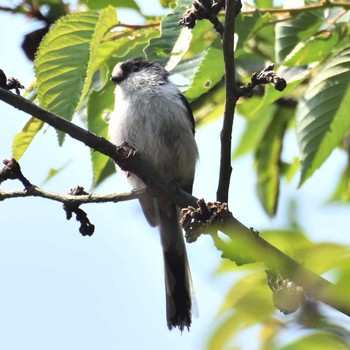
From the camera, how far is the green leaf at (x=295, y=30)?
347cm

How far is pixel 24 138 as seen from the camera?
3.26 metres

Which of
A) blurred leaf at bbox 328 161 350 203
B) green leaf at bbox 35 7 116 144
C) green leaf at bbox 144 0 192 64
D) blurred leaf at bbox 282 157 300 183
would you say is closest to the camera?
green leaf at bbox 35 7 116 144

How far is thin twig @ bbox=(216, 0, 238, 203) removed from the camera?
2.49m

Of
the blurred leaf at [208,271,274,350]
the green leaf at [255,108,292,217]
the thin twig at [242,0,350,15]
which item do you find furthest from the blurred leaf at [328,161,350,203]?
the blurred leaf at [208,271,274,350]

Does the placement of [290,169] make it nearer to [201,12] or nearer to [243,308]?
[201,12]

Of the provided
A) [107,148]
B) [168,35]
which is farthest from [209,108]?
[107,148]

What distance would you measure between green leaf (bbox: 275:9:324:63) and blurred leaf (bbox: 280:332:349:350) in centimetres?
266

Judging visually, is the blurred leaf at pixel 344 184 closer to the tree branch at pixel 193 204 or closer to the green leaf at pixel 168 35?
the tree branch at pixel 193 204

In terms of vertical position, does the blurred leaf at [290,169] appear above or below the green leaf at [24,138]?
above

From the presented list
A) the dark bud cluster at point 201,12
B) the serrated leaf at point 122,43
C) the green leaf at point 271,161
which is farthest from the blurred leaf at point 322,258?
the green leaf at point 271,161

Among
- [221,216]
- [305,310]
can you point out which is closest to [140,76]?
[221,216]

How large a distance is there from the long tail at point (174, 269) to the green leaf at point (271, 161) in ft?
2.48

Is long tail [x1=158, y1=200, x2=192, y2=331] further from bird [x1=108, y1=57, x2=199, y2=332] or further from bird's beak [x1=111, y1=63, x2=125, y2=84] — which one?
bird's beak [x1=111, y1=63, x2=125, y2=84]

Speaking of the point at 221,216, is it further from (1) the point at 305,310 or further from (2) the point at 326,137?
(1) the point at 305,310
